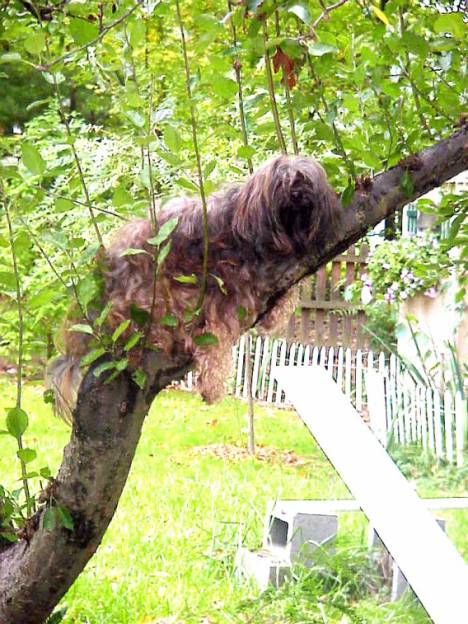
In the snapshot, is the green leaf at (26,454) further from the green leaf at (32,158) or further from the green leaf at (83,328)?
the green leaf at (32,158)

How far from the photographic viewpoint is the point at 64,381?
1.73m

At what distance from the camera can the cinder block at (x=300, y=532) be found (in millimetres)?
3783

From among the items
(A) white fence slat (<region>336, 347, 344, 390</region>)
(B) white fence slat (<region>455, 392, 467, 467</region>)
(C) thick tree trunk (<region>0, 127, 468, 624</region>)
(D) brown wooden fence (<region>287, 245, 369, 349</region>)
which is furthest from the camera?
(D) brown wooden fence (<region>287, 245, 369, 349</region>)

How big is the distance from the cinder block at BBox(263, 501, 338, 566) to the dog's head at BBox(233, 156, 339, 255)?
2419mm

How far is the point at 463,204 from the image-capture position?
7.14 feet

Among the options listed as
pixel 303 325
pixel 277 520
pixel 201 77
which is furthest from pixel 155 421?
pixel 201 77

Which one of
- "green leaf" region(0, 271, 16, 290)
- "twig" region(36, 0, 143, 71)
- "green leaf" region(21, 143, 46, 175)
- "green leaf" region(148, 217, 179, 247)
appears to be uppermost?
"twig" region(36, 0, 143, 71)

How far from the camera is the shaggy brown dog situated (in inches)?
58.5

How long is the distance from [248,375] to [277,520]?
344 centimetres

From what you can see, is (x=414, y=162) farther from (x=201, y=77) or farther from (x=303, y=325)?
(x=303, y=325)

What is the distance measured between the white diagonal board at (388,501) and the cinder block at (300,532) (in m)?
1.66

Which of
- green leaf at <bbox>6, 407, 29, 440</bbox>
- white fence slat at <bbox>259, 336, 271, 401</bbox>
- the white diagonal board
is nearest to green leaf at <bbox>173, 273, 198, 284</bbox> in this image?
green leaf at <bbox>6, 407, 29, 440</bbox>

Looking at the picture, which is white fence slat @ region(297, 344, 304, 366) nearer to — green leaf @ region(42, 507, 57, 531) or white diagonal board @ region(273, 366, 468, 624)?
white diagonal board @ region(273, 366, 468, 624)

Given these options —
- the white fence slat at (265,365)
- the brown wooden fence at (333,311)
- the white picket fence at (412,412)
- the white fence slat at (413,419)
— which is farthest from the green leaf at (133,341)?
the brown wooden fence at (333,311)
